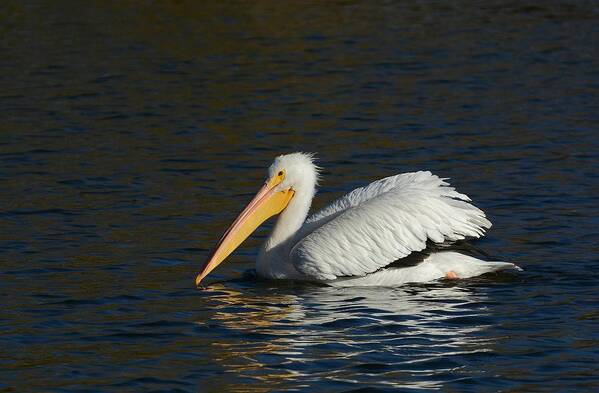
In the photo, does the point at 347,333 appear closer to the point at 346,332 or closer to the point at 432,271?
the point at 346,332

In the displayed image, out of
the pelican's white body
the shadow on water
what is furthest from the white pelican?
the shadow on water

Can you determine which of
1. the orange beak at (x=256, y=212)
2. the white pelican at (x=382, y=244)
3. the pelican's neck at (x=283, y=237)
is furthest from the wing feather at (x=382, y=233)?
the orange beak at (x=256, y=212)

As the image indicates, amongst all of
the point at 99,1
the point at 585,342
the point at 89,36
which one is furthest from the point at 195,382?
the point at 99,1

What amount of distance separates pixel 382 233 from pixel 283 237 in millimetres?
707

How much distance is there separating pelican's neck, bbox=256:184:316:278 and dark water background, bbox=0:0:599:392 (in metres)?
0.15

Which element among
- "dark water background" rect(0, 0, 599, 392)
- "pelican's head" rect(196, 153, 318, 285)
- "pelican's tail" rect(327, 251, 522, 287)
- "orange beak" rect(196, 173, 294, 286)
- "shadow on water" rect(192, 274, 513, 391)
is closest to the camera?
"shadow on water" rect(192, 274, 513, 391)

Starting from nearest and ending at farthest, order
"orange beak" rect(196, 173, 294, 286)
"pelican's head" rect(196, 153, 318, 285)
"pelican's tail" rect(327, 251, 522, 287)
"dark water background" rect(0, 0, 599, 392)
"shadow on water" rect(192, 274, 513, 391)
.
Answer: "shadow on water" rect(192, 274, 513, 391) < "dark water background" rect(0, 0, 599, 392) < "pelican's tail" rect(327, 251, 522, 287) < "orange beak" rect(196, 173, 294, 286) < "pelican's head" rect(196, 153, 318, 285)

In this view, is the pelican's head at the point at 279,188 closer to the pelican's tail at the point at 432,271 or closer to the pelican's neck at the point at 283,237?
the pelican's neck at the point at 283,237

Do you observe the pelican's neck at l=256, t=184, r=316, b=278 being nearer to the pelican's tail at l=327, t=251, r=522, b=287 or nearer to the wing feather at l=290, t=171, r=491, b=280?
the wing feather at l=290, t=171, r=491, b=280

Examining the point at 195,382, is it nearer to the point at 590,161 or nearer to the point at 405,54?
the point at 590,161

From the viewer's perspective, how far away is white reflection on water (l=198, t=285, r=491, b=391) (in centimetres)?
674

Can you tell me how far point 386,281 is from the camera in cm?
852

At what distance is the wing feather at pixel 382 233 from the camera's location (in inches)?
335

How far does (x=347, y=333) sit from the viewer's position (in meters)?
7.38
